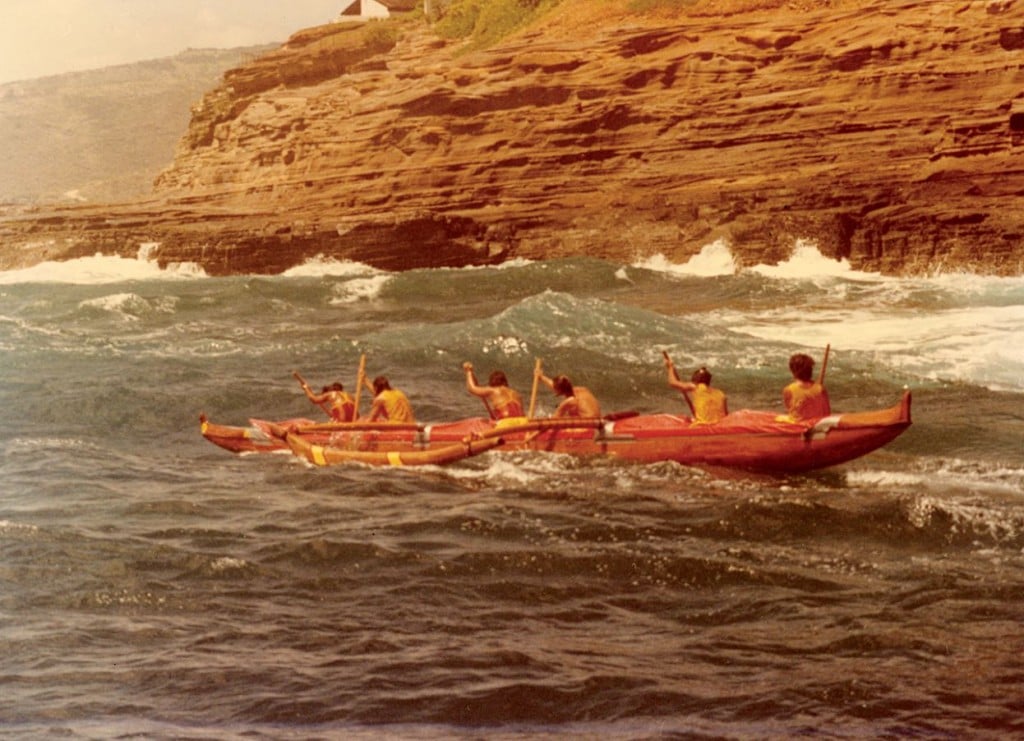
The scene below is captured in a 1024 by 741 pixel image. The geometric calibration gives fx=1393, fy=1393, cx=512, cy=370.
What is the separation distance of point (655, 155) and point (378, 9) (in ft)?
108

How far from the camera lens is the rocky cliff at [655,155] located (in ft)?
105

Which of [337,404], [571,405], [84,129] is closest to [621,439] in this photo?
[571,405]

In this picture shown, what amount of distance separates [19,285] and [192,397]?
69.4ft

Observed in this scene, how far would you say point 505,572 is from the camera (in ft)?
33.4

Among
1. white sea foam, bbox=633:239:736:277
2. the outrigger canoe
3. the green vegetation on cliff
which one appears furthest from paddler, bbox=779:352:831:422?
the green vegetation on cliff

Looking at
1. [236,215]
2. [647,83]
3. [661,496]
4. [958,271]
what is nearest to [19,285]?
[236,215]

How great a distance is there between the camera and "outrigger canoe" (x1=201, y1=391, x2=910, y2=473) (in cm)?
1315

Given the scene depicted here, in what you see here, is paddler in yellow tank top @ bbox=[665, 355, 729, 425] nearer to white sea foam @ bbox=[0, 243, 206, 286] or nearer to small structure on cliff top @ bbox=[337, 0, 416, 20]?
white sea foam @ bbox=[0, 243, 206, 286]

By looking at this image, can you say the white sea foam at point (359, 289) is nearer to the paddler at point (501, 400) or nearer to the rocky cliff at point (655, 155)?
the rocky cliff at point (655, 155)

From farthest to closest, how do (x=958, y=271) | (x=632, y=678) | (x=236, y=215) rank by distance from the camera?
(x=236, y=215), (x=958, y=271), (x=632, y=678)

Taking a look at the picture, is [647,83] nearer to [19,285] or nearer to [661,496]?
[19,285]

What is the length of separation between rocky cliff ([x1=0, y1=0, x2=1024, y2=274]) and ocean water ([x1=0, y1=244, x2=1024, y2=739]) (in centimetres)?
1216

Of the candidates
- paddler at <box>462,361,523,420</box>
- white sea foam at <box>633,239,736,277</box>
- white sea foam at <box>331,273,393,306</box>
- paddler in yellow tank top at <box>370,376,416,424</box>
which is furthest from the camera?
white sea foam at <box>633,239,736,277</box>

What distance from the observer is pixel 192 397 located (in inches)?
723
